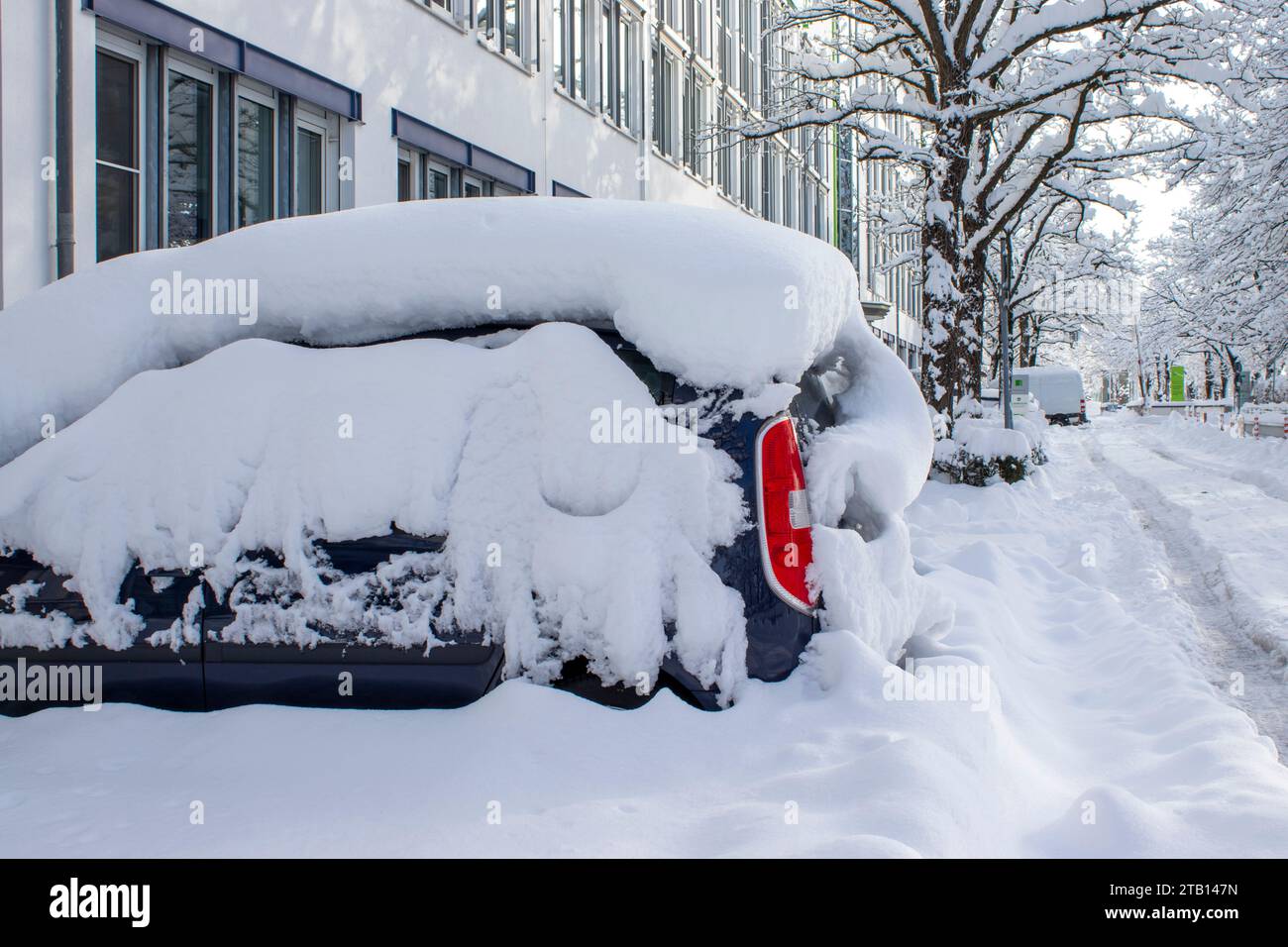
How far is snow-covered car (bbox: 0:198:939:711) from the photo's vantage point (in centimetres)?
278

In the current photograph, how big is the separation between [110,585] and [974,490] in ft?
34.9

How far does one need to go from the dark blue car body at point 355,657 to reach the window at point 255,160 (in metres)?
8.52

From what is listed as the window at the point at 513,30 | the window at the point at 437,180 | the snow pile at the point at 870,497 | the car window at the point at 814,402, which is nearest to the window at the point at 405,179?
the window at the point at 437,180

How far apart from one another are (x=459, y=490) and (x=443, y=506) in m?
0.06

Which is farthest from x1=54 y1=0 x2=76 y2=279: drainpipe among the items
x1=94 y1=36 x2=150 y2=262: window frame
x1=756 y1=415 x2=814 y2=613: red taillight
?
x1=756 y1=415 x2=814 y2=613: red taillight

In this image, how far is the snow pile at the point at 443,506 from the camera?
2.77 meters

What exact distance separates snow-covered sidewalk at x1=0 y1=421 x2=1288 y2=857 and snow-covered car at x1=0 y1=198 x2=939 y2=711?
0.11 metres

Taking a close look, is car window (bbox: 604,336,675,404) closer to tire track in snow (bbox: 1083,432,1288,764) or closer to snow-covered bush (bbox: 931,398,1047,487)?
tire track in snow (bbox: 1083,432,1288,764)

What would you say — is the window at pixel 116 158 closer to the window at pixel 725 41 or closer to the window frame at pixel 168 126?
the window frame at pixel 168 126

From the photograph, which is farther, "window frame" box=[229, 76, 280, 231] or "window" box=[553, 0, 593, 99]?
"window" box=[553, 0, 593, 99]

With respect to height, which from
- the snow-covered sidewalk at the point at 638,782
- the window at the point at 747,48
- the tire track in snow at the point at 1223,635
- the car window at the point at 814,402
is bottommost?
the tire track in snow at the point at 1223,635

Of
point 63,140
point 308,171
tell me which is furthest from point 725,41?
point 63,140

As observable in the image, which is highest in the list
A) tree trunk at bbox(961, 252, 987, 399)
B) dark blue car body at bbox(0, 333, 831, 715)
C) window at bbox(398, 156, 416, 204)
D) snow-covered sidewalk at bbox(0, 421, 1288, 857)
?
window at bbox(398, 156, 416, 204)
